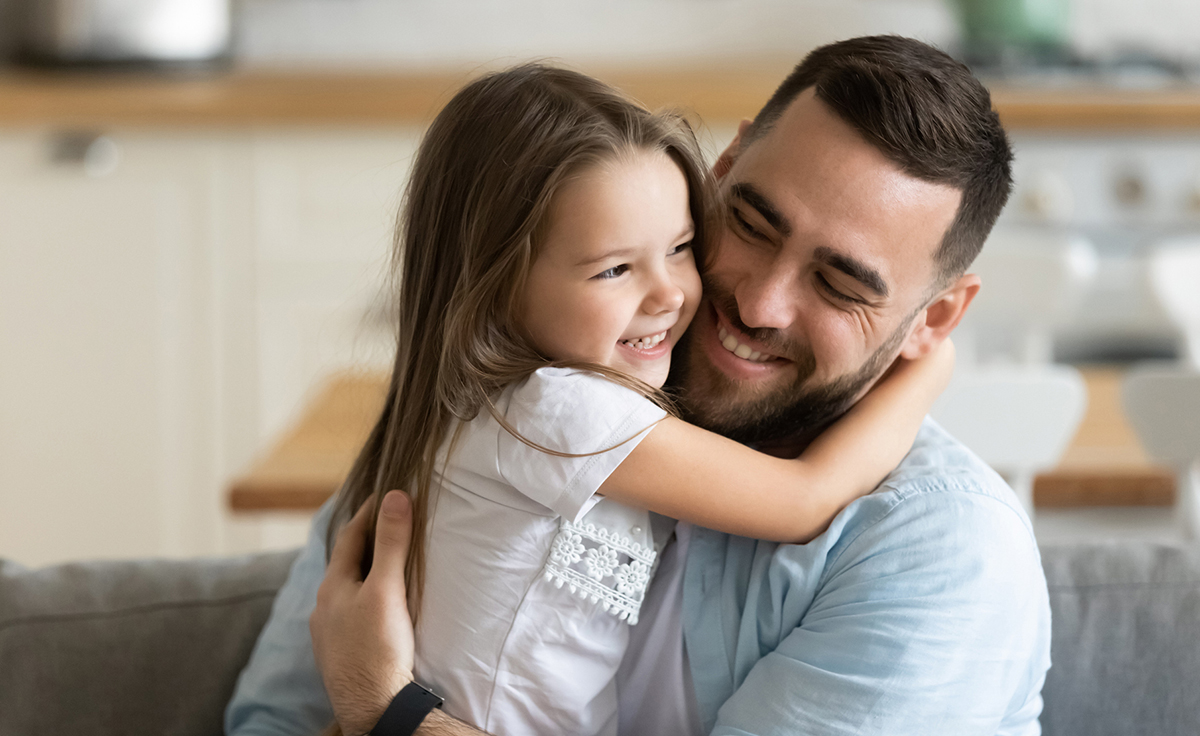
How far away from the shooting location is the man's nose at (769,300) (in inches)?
47.7

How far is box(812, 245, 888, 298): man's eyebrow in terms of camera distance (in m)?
1.21

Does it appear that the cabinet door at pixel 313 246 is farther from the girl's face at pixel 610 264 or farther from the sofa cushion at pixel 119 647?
the girl's face at pixel 610 264

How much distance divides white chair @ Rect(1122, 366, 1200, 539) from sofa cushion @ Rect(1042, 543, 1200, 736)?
1.40ft

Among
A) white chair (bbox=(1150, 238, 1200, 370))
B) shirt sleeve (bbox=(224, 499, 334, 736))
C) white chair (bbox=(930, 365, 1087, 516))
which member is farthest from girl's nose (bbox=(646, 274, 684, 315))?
white chair (bbox=(1150, 238, 1200, 370))

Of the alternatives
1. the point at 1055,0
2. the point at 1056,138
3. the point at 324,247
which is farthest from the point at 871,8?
the point at 324,247

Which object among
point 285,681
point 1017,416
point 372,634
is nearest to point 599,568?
point 372,634

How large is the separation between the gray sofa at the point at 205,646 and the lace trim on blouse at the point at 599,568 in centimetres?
56

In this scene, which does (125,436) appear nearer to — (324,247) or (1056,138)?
(324,247)

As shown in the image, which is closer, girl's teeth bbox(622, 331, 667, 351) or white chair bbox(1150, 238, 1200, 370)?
girl's teeth bbox(622, 331, 667, 351)

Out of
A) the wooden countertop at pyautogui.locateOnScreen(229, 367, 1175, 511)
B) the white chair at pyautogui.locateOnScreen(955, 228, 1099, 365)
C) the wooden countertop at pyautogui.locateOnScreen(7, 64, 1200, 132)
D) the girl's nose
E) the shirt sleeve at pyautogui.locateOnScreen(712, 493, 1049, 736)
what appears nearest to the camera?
the shirt sleeve at pyautogui.locateOnScreen(712, 493, 1049, 736)

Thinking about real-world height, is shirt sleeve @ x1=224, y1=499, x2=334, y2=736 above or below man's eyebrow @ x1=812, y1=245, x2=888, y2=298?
below

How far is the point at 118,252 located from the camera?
298 centimetres

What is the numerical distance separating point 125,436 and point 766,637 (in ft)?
7.89

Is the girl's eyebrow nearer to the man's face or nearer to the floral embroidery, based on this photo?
the man's face
